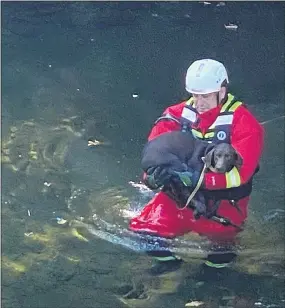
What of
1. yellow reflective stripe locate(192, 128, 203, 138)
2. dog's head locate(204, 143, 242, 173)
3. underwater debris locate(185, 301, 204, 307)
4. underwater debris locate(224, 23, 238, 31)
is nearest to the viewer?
underwater debris locate(185, 301, 204, 307)

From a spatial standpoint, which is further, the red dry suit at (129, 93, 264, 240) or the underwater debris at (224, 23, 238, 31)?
the underwater debris at (224, 23, 238, 31)

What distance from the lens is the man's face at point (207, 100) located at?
4.86m

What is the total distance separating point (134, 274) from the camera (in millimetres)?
4824

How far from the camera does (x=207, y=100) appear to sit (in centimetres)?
488

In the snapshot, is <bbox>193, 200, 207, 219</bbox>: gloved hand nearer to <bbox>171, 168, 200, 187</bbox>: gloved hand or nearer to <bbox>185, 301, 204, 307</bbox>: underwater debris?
<bbox>171, 168, 200, 187</bbox>: gloved hand

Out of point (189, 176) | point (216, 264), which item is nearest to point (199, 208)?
point (189, 176)

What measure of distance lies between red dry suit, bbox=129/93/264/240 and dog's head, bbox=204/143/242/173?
50 millimetres

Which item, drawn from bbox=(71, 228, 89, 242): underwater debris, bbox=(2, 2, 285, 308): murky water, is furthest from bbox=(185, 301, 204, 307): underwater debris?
bbox=(71, 228, 89, 242): underwater debris

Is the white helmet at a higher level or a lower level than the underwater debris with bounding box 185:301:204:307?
higher

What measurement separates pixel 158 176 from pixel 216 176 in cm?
28

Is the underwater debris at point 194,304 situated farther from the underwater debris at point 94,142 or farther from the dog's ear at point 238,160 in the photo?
the underwater debris at point 94,142

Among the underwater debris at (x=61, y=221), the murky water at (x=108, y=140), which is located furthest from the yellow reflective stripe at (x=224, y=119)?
the underwater debris at (x=61, y=221)

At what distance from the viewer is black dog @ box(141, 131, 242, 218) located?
4.68 meters

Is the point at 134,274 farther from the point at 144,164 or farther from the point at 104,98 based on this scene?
the point at 104,98
